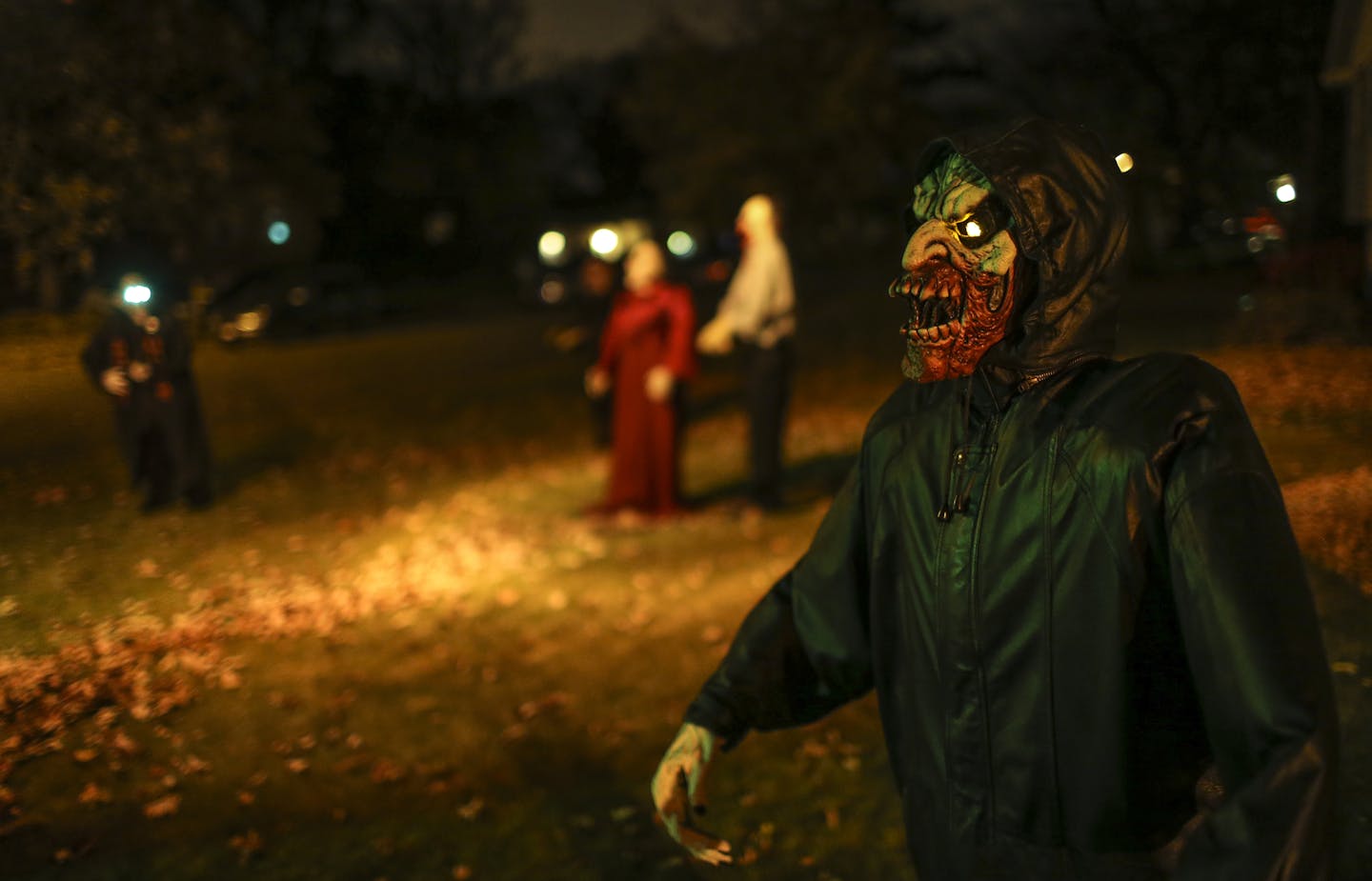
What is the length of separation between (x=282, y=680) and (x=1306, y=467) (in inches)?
202

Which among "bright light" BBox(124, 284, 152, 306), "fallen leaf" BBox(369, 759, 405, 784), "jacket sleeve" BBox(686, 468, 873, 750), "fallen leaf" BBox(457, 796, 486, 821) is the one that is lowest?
"fallen leaf" BBox(457, 796, 486, 821)

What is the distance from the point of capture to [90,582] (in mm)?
3840

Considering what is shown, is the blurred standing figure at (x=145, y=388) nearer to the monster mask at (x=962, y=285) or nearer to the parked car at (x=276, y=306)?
the parked car at (x=276, y=306)

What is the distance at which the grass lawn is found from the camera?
3.85 m

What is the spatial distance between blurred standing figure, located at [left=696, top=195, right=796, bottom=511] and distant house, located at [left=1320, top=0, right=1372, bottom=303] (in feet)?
14.2

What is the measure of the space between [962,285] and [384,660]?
5546 millimetres

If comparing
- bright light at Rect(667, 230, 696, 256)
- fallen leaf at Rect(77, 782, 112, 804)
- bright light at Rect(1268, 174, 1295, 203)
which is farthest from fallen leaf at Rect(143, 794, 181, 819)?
bright light at Rect(667, 230, 696, 256)

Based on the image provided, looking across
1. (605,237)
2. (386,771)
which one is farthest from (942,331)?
(605,237)

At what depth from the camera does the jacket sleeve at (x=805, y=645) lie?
230cm

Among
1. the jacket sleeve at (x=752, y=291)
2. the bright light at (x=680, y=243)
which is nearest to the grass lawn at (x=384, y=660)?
the jacket sleeve at (x=752, y=291)

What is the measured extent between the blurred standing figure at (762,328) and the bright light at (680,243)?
29.7m

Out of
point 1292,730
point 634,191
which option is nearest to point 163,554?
point 1292,730

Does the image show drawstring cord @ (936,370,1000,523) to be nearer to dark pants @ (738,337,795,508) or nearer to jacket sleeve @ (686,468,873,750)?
jacket sleeve @ (686,468,873,750)

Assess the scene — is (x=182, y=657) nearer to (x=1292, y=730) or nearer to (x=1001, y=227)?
(x=1001, y=227)
